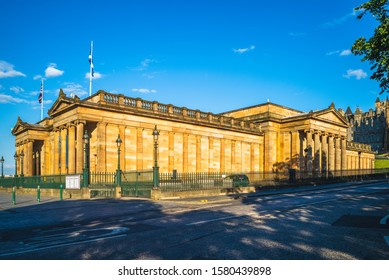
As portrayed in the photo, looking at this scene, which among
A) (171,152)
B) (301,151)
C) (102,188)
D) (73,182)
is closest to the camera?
(73,182)

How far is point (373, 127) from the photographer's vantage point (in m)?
133

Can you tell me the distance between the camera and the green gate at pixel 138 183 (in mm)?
23109

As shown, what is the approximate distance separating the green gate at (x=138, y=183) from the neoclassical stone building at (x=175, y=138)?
3.79m

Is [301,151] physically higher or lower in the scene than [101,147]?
lower

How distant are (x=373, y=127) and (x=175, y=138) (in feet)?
402

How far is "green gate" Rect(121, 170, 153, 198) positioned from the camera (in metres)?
23.1

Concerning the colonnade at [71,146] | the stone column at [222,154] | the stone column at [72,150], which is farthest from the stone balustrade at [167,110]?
the stone column at [72,150]

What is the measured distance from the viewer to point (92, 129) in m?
33.3

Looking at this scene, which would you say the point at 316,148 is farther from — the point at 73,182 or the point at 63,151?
the point at 73,182

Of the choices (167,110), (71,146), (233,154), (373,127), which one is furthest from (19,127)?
(373,127)

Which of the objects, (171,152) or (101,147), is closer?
(101,147)

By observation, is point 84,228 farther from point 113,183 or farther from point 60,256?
point 113,183

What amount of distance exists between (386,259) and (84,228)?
8.99 meters

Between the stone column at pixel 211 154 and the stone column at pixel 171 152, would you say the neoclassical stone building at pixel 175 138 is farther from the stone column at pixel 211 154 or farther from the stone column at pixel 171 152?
the stone column at pixel 171 152
